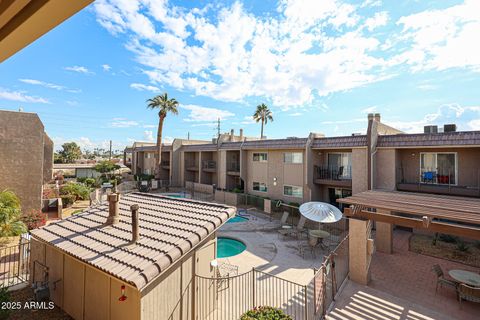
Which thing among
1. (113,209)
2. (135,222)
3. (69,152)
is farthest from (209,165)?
(69,152)

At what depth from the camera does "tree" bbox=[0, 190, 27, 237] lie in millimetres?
12359

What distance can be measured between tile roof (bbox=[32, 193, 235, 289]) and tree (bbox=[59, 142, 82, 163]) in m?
62.3

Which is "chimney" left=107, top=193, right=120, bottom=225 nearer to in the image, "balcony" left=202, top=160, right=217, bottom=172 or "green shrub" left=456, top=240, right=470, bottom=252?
"green shrub" left=456, top=240, right=470, bottom=252

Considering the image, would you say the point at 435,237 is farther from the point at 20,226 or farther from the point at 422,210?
the point at 20,226

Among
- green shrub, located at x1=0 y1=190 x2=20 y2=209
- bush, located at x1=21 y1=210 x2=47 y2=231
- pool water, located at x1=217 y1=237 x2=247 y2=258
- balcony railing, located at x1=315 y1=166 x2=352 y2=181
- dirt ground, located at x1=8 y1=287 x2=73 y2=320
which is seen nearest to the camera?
dirt ground, located at x1=8 y1=287 x2=73 y2=320

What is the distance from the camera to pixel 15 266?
10883 mm

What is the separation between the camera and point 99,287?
6.83 m

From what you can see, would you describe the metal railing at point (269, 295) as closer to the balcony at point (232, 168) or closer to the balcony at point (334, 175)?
the balcony at point (334, 175)

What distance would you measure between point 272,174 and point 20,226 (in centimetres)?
1916

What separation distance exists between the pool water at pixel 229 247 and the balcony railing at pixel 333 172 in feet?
32.2

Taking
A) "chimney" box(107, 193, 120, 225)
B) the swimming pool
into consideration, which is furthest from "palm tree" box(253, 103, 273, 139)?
"chimney" box(107, 193, 120, 225)

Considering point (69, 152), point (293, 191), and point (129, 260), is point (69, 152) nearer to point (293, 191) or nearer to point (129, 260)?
point (293, 191)

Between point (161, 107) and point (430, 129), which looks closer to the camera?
point (430, 129)

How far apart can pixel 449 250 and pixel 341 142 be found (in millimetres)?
9386
